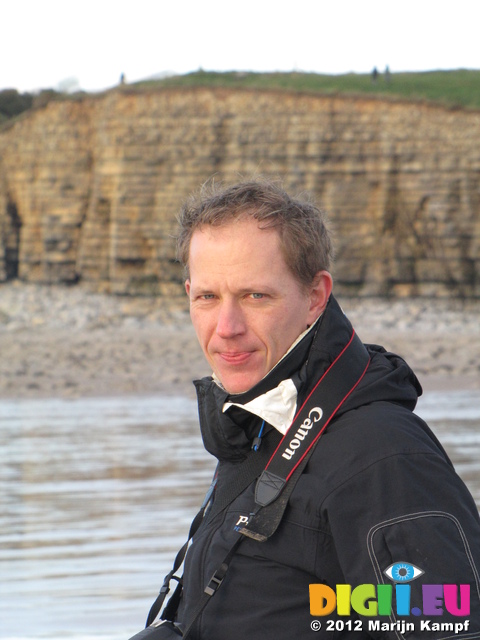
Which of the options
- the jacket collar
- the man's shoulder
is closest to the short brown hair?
the jacket collar

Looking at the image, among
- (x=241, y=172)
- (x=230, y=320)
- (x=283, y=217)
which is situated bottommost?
(x=230, y=320)

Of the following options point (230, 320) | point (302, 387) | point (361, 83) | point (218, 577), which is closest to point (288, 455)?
point (302, 387)

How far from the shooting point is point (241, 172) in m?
30.8

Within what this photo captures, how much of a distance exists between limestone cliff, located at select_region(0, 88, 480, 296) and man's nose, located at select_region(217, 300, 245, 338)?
1086 inches

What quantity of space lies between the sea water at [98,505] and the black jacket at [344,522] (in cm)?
232

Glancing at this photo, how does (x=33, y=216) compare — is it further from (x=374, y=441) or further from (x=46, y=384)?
(x=374, y=441)

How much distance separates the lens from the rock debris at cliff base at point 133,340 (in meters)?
18.9

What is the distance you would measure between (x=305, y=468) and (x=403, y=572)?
289 mm

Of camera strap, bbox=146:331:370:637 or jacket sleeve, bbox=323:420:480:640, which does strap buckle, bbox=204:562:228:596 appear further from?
jacket sleeve, bbox=323:420:480:640

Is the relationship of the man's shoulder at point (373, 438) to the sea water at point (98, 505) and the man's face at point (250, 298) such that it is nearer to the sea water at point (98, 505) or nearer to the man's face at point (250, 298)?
the man's face at point (250, 298)

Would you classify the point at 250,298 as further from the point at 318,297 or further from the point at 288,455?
the point at 288,455

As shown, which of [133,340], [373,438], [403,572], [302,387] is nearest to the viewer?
[403,572]

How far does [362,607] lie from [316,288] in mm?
730

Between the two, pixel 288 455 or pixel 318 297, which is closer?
pixel 288 455
